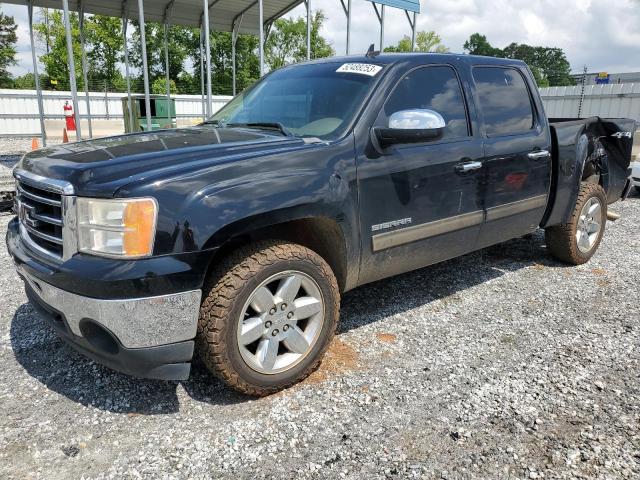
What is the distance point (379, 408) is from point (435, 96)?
2.16 meters

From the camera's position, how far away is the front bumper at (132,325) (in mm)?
2299

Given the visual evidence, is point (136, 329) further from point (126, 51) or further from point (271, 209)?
point (126, 51)

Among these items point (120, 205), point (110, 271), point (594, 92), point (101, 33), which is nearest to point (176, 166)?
point (120, 205)

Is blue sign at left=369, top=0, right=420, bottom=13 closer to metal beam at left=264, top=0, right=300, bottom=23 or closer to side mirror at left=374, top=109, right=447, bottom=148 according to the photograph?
metal beam at left=264, top=0, right=300, bottom=23

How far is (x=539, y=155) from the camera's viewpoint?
4.23 m

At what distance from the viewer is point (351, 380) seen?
298 cm

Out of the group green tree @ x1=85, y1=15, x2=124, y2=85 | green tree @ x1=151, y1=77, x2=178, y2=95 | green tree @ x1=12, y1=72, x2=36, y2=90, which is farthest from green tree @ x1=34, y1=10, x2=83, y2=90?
green tree @ x1=12, y1=72, x2=36, y2=90

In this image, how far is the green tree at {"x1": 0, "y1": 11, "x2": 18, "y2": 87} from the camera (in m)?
49.1

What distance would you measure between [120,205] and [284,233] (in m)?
0.96

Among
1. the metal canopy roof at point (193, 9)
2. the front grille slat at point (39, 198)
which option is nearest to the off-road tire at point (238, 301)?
the front grille slat at point (39, 198)

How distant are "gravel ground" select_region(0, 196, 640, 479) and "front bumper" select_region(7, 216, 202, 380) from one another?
369 mm

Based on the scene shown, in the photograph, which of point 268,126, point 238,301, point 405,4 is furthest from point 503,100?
point 405,4

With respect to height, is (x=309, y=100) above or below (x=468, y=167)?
above

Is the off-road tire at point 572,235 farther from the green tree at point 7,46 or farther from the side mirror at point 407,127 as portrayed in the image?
the green tree at point 7,46
